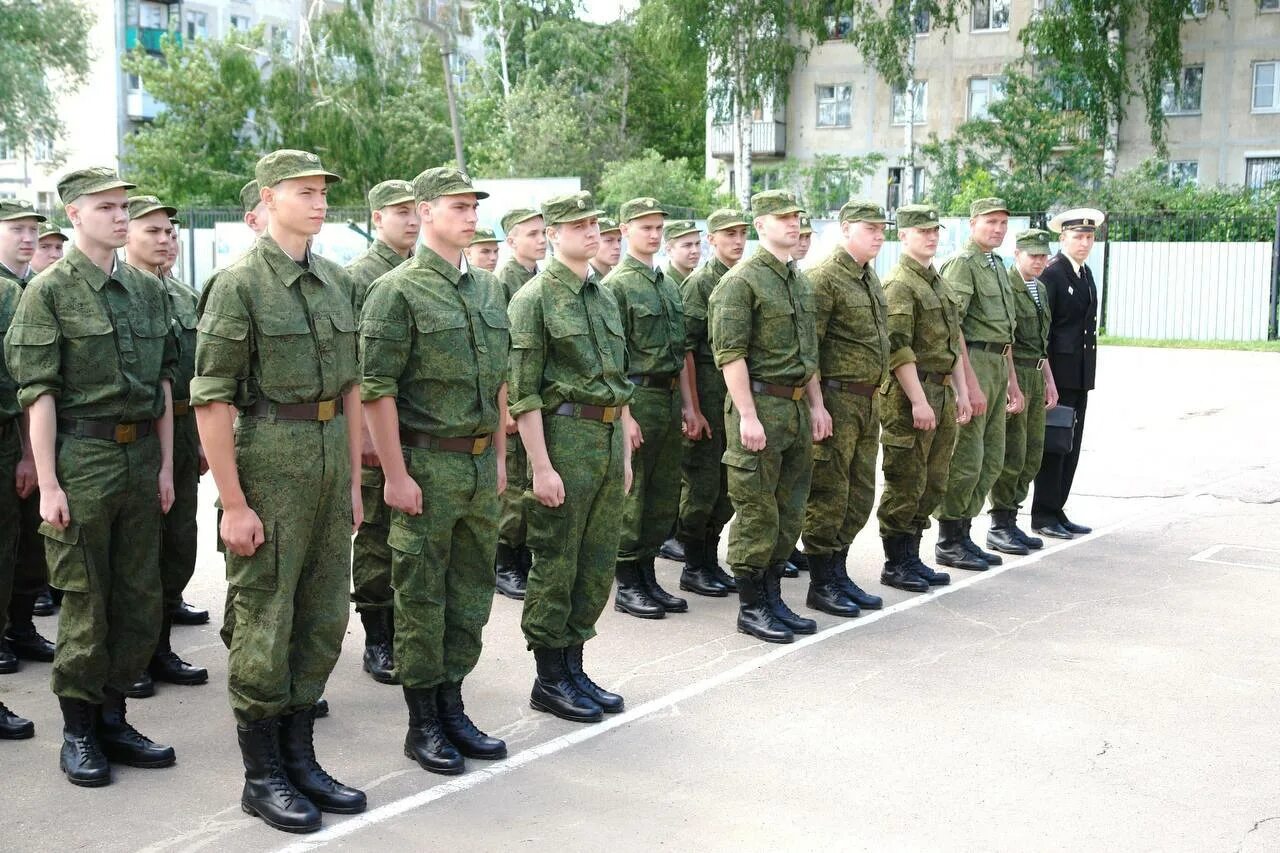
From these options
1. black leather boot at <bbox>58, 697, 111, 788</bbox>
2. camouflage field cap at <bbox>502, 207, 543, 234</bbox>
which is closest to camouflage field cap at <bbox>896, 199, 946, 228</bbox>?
camouflage field cap at <bbox>502, 207, 543, 234</bbox>

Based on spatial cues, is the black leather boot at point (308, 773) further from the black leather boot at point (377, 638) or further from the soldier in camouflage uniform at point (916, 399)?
the soldier in camouflage uniform at point (916, 399)

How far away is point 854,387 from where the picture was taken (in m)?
7.17

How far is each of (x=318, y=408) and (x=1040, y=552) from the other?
5829mm

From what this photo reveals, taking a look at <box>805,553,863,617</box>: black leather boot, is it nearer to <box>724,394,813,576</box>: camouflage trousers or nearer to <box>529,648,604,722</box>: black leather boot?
<box>724,394,813,576</box>: camouflage trousers

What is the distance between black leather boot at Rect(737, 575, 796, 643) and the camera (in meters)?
6.75

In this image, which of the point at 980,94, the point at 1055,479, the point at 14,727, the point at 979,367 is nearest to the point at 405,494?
the point at 14,727

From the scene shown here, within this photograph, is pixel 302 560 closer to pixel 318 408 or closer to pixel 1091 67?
pixel 318 408

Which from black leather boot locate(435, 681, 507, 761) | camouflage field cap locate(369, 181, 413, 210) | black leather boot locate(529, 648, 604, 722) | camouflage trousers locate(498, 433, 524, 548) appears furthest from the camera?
camouflage trousers locate(498, 433, 524, 548)

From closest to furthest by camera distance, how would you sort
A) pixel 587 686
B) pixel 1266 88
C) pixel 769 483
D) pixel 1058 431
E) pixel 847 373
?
pixel 587 686, pixel 769 483, pixel 847 373, pixel 1058 431, pixel 1266 88

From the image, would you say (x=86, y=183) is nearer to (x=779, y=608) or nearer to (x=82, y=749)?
(x=82, y=749)

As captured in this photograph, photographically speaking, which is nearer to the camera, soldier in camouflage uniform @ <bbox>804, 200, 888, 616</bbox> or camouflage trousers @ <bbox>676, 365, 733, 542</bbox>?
soldier in camouflage uniform @ <bbox>804, 200, 888, 616</bbox>

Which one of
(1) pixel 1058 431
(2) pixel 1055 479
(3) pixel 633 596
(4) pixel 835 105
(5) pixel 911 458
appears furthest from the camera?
(4) pixel 835 105

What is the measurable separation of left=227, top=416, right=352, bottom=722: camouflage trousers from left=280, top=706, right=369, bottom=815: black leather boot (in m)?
0.09

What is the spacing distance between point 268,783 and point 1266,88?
3695 centimetres
